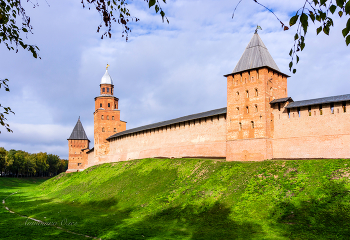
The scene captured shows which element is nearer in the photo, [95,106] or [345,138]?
[345,138]

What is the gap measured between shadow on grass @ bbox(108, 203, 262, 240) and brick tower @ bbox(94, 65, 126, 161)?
26.5 m

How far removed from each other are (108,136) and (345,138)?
104 feet

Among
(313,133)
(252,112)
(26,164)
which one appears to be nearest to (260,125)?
(252,112)

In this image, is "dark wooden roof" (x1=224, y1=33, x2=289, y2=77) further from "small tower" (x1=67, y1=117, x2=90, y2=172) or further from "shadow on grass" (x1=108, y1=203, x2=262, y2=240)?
"small tower" (x1=67, y1=117, x2=90, y2=172)

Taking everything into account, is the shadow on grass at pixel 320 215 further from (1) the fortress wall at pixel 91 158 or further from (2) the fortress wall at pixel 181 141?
(1) the fortress wall at pixel 91 158

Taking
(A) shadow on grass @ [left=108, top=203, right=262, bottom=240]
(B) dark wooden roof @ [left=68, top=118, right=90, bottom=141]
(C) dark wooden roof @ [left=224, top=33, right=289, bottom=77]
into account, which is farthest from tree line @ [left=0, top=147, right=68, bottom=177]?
(C) dark wooden roof @ [left=224, top=33, right=289, bottom=77]

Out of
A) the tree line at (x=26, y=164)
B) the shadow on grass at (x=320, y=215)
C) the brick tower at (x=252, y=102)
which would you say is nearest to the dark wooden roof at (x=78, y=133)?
the tree line at (x=26, y=164)

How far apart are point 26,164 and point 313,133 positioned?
208 feet

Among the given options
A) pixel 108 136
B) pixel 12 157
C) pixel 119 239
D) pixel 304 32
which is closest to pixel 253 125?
pixel 119 239

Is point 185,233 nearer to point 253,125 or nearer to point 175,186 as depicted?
point 175,186

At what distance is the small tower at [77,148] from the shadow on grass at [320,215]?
4589 centimetres

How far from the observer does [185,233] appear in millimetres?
13172

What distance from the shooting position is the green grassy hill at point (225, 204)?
1262cm

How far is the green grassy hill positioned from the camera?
12.6 metres
